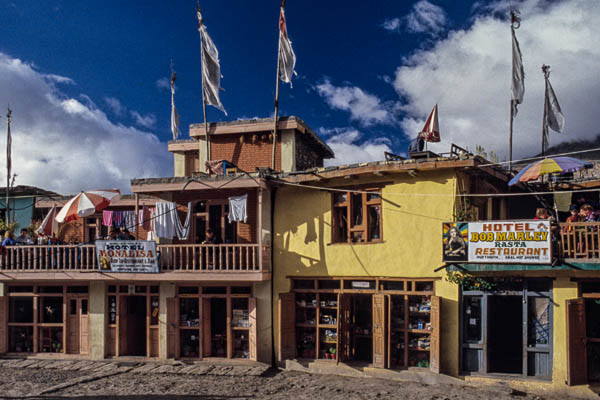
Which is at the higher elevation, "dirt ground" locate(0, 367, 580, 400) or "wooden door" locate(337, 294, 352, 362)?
"wooden door" locate(337, 294, 352, 362)

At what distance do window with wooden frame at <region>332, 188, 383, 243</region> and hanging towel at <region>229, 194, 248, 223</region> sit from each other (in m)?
2.85

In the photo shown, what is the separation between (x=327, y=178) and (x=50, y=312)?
11306 mm

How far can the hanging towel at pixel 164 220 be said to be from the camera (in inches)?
728

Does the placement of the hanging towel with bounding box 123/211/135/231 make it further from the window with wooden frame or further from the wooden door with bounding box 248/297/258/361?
the window with wooden frame

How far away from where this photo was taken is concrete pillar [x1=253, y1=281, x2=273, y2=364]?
1820 centimetres

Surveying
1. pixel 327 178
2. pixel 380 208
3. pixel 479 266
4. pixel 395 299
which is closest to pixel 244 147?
pixel 327 178

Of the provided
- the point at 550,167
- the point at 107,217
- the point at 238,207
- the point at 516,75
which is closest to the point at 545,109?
the point at 516,75

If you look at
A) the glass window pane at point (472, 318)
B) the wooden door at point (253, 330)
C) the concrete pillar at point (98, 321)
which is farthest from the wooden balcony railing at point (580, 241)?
the concrete pillar at point (98, 321)

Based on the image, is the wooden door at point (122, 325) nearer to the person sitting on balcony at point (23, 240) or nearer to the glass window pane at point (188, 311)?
the glass window pane at point (188, 311)

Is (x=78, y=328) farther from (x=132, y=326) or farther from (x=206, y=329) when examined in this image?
(x=206, y=329)

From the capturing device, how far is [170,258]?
1844cm

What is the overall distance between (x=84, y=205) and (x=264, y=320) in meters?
7.12

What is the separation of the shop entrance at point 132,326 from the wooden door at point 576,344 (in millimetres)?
13759

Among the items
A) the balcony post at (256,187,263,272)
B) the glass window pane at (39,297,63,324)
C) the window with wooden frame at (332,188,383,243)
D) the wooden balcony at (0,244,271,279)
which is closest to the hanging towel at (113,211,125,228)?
the wooden balcony at (0,244,271,279)
